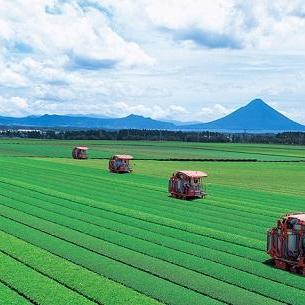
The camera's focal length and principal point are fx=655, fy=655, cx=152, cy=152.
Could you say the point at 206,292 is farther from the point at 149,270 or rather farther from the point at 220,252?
the point at 220,252

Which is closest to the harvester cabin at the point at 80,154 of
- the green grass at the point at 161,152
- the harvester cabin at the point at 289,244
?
the green grass at the point at 161,152

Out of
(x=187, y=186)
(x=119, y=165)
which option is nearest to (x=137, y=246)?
(x=187, y=186)

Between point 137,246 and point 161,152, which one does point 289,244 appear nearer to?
point 137,246

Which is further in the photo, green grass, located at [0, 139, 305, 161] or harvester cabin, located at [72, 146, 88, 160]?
green grass, located at [0, 139, 305, 161]

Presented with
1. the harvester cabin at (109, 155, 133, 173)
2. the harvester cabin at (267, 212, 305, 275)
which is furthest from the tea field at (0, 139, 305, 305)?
the harvester cabin at (109, 155, 133, 173)

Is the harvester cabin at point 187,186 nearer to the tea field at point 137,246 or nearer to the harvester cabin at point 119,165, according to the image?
the tea field at point 137,246

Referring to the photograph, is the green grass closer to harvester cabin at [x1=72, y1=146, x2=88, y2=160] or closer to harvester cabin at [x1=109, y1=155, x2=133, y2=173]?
harvester cabin at [x1=72, y1=146, x2=88, y2=160]

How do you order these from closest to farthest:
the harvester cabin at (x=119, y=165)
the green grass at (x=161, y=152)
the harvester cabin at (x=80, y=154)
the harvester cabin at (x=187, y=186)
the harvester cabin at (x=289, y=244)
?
the harvester cabin at (x=289, y=244)
the harvester cabin at (x=187, y=186)
the harvester cabin at (x=119, y=165)
the harvester cabin at (x=80, y=154)
the green grass at (x=161, y=152)
